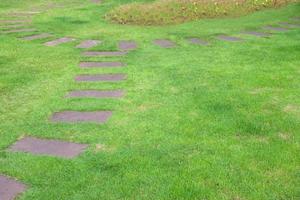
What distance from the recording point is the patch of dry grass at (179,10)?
13250mm

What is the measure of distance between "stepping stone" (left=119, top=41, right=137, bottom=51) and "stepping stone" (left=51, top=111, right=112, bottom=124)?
3.87m

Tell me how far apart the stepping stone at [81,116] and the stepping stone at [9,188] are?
62.5 inches

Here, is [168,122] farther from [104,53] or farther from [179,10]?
[179,10]

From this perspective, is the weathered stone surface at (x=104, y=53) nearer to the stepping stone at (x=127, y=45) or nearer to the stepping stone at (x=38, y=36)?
the stepping stone at (x=127, y=45)

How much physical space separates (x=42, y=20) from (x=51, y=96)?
6.93 m

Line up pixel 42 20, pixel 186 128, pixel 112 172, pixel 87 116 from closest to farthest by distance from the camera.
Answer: pixel 112 172, pixel 186 128, pixel 87 116, pixel 42 20

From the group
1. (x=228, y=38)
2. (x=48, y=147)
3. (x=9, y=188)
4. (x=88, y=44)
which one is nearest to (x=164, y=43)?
(x=228, y=38)

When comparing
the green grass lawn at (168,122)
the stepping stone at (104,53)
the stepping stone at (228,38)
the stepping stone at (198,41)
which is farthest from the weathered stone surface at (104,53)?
the stepping stone at (228,38)

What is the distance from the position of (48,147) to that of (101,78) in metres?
2.70

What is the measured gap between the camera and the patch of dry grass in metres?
13.2

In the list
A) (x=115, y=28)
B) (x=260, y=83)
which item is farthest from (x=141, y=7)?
(x=260, y=83)

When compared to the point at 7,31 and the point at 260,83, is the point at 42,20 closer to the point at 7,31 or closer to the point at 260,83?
the point at 7,31

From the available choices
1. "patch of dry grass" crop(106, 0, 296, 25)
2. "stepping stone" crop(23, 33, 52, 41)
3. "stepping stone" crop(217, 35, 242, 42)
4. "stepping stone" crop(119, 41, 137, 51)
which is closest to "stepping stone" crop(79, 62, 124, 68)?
"stepping stone" crop(119, 41, 137, 51)

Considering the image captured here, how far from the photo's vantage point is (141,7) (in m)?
14.0
